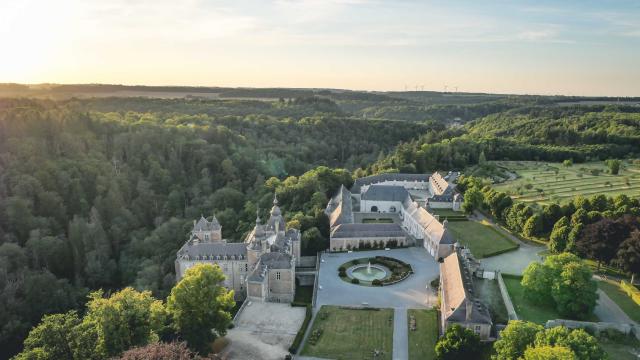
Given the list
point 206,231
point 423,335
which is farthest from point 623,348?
point 206,231

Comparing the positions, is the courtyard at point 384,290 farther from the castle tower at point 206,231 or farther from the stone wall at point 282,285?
the castle tower at point 206,231

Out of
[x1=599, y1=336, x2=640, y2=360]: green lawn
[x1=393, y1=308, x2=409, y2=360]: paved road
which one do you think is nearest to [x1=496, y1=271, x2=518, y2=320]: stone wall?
[x1=599, y1=336, x2=640, y2=360]: green lawn

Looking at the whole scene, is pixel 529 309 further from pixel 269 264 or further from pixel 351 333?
pixel 269 264

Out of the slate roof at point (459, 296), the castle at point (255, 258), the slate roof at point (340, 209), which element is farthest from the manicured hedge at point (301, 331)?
the slate roof at point (340, 209)

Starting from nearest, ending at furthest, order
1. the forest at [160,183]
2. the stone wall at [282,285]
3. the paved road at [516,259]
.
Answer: the stone wall at [282,285], the paved road at [516,259], the forest at [160,183]

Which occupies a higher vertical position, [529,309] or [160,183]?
[160,183]

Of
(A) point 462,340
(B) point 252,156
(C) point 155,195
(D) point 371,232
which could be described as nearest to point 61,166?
(C) point 155,195

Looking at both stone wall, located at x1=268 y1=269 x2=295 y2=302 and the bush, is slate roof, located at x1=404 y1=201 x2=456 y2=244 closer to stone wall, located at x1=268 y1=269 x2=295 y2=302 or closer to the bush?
the bush
